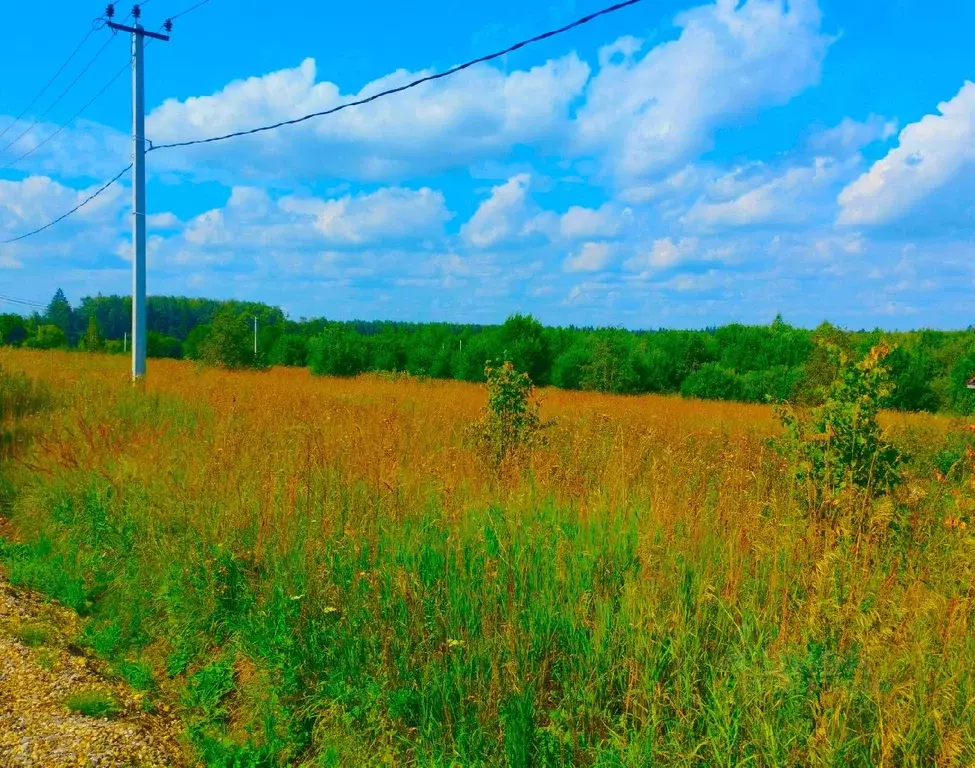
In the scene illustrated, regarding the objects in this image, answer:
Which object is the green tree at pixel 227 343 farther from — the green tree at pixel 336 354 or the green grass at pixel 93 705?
the green grass at pixel 93 705

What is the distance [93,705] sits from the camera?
3602 mm

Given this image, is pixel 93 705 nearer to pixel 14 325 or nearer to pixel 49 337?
pixel 49 337

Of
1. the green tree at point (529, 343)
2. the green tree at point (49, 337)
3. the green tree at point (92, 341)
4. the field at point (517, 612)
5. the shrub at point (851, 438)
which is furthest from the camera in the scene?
the green tree at point (49, 337)

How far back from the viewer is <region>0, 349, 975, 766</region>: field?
277cm

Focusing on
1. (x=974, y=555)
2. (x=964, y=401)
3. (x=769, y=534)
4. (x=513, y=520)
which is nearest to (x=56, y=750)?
(x=513, y=520)

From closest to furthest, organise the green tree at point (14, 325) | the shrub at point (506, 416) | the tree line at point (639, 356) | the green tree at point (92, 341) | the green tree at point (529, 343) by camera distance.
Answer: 1. the shrub at point (506, 416)
2. the green tree at point (92, 341)
3. the tree line at point (639, 356)
4. the green tree at point (529, 343)
5. the green tree at point (14, 325)

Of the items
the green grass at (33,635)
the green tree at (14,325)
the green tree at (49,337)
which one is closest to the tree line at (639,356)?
the green grass at (33,635)

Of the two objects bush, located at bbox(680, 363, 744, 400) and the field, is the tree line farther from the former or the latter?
the field

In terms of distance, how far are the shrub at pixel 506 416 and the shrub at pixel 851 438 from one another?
10.8ft

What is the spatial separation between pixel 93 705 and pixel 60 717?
0.15m

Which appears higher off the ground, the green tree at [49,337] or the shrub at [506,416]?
the green tree at [49,337]

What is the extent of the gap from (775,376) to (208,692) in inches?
1399

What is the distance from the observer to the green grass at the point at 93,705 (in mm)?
3580

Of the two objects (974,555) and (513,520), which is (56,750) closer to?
(513,520)
